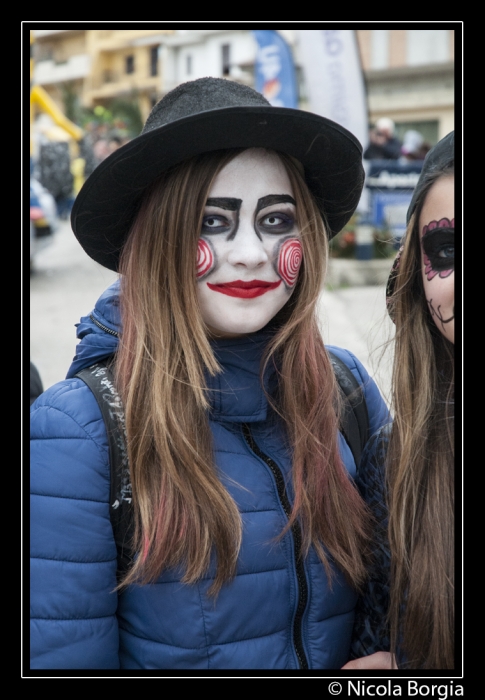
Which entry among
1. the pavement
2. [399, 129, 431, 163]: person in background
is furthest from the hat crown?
[399, 129, 431, 163]: person in background

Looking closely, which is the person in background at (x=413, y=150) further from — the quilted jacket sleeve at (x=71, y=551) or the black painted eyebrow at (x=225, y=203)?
the quilted jacket sleeve at (x=71, y=551)

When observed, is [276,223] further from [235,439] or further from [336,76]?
[336,76]

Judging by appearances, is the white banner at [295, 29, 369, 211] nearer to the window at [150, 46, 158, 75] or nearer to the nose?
the nose

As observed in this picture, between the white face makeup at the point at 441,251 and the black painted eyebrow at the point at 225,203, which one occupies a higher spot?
the black painted eyebrow at the point at 225,203

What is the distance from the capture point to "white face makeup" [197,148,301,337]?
171cm

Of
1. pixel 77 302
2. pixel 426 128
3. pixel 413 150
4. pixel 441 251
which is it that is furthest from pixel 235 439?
pixel 426 128

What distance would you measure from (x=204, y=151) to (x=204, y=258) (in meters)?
0.26

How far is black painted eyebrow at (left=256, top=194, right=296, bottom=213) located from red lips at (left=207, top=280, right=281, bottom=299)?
0.18m

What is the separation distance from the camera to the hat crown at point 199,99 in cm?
168

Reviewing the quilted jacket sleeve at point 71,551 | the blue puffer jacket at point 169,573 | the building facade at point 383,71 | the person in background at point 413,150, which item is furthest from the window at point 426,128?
the quilted jacket sleeve at point 71,551

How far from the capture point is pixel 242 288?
5.69 ft
